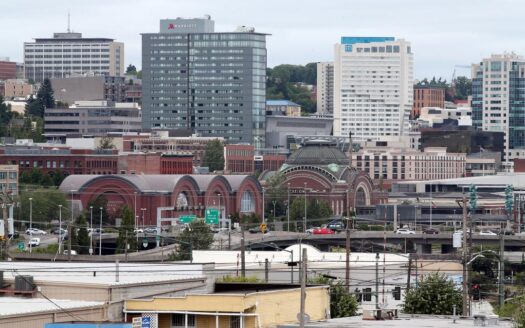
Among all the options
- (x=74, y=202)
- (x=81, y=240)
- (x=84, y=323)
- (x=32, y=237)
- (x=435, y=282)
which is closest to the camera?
(x=84, y=323)

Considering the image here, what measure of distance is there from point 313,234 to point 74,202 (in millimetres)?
35117

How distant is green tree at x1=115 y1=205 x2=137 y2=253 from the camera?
148125 mm

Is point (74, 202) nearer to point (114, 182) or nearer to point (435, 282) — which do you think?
point (114, 182)

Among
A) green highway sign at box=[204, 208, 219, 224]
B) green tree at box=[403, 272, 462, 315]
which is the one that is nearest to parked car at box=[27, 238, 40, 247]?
green highway sign at box=[204, 208, 219, 224]

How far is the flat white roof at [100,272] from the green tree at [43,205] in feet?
403

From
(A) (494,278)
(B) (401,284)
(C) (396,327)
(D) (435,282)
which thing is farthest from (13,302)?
(A) (494,278)

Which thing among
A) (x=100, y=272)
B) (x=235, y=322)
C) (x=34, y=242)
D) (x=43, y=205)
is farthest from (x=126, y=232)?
(x=235, y=322)

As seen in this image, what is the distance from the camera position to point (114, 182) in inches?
7756

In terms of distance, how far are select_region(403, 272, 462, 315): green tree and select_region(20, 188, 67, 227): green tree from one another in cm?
11870

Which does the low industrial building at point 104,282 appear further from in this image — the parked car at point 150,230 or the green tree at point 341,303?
the parked car at point 150,230

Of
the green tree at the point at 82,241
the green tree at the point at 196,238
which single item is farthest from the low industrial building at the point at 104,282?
the green tree at the point at 82,241

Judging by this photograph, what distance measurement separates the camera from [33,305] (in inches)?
2100

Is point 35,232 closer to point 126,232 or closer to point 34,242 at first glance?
point 34,242

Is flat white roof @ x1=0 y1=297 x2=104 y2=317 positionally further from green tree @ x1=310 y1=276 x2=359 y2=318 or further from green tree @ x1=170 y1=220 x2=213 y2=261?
green tree @ x1=170 y1=220 x2=213 y2=261
